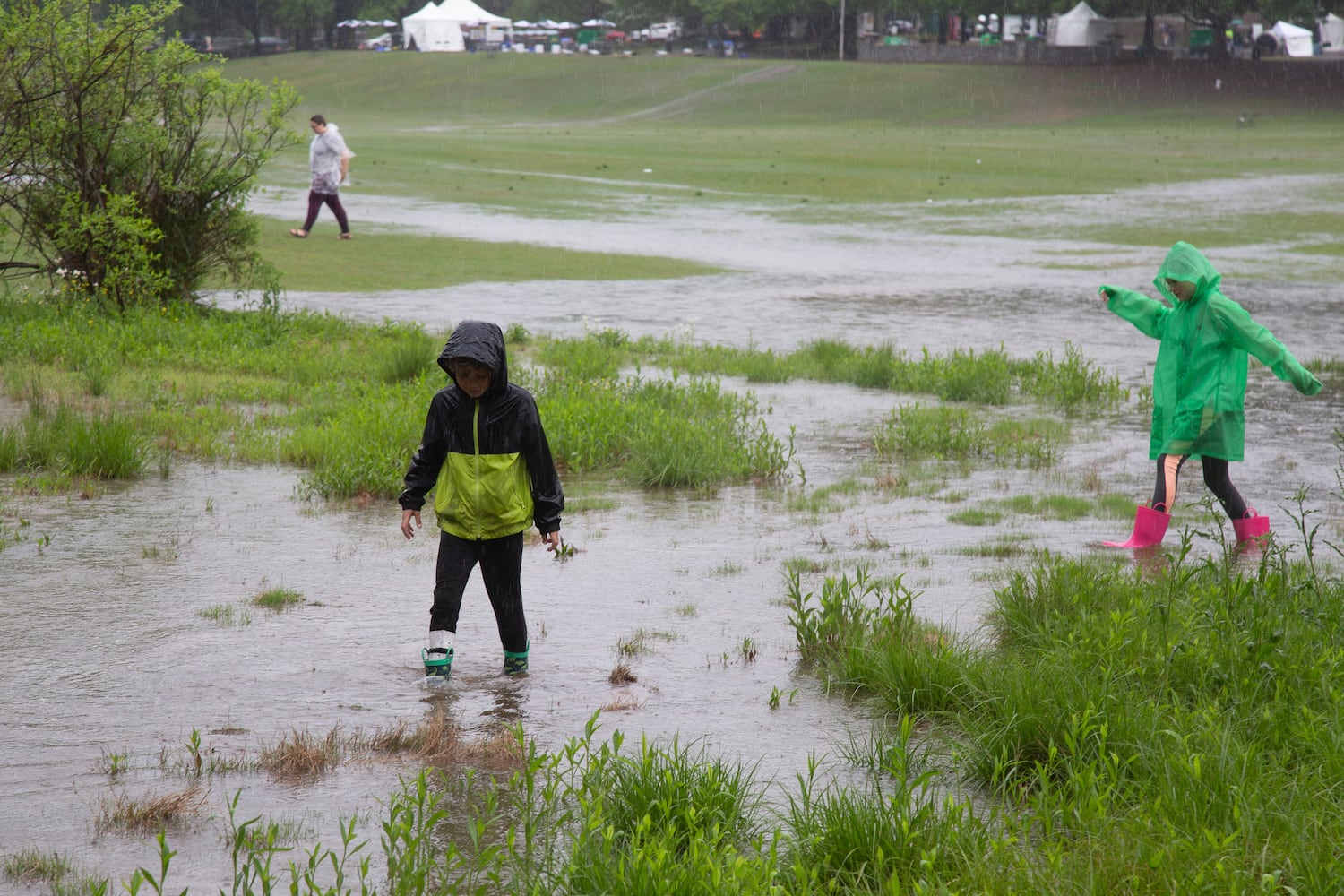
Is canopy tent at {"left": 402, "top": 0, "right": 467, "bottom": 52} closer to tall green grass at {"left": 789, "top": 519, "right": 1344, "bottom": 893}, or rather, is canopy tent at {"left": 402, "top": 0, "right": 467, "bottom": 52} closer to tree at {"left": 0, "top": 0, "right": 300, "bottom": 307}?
tree at {"left": 0, "top": 0, "right": 300, "bottom": 307}

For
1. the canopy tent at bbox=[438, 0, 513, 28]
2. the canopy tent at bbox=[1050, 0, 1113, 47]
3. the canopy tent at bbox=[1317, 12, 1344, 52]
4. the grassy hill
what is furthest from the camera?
the canopy tent at bbox=[438, 0, 513, 28]

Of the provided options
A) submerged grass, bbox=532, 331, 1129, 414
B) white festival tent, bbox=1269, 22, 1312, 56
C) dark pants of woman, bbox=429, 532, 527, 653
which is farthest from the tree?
white festival tent, bbox=1269, 22, 1312, 56

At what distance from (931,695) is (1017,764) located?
606mm

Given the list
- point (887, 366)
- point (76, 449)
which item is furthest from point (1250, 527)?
point (76, 449)

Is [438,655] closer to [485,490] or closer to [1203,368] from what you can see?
[485,490]

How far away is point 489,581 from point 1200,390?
3.69 metres

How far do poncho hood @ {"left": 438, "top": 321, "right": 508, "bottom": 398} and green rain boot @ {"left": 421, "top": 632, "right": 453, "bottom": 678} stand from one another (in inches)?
35.8

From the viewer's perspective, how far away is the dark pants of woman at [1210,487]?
6.84 metres

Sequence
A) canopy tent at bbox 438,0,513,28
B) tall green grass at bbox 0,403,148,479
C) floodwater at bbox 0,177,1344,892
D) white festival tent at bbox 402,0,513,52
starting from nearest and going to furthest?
floodwater at bbox 0,177,1344,892, tall green grass at bbox 0,403,148,479, white festival tent at bbox 402,0,513,52, canopy tent at bbox 438,0,513,28

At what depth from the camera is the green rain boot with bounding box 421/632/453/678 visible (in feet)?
16.8

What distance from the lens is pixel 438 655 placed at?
512 cm

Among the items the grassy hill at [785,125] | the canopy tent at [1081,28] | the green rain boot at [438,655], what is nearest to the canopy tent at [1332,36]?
the canopy tent at [1081,28]

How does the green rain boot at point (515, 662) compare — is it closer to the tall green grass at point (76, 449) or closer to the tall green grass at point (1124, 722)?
the tall green grass at point (1124, 722)

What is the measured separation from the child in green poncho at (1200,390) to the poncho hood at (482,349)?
3.44m
